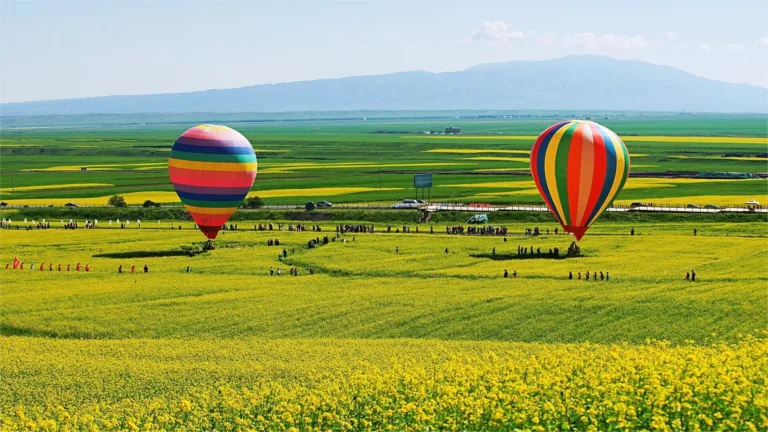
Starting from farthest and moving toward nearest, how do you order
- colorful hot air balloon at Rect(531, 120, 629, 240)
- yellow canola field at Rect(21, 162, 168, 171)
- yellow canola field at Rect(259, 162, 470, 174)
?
yellow canola field at Rect(21, 162, 168, 171) < yellow canola field at Rect(259, 162, 470, 174) < colorful hot air balloon at Rect(531, 120, 629, 240)

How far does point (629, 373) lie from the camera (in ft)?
101

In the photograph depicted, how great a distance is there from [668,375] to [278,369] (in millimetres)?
16435

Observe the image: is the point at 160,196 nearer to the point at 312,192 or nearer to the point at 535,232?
the point at 312,192

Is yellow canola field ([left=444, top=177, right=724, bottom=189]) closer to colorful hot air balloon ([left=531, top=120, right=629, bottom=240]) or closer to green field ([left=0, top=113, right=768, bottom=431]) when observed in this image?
green field ([left=0, top=113, right=768, bottom=431])

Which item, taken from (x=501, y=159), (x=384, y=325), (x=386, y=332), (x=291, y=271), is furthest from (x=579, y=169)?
(x=501, y=159)

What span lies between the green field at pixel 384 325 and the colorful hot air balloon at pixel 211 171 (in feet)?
12.4

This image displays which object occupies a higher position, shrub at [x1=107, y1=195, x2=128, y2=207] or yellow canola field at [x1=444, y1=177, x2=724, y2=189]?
shrub at [x1=107, y1=195, x2=128, y2=207]

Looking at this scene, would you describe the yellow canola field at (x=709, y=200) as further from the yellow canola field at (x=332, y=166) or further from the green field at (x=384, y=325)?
the yellow canola field at (x=332, y=166)

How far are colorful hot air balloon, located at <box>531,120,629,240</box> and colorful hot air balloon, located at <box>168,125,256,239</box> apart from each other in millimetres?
19656

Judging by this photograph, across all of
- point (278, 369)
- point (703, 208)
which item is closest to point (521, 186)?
point (703, 208)

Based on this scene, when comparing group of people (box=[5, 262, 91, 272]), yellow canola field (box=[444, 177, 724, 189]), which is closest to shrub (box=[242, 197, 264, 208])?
yellow canola field (box=[444, 177, 724, 189])

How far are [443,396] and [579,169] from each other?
105 ft

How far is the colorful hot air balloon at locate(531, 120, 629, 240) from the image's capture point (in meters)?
59.3

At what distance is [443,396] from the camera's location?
30.0m
